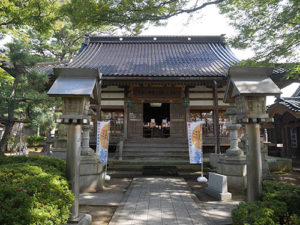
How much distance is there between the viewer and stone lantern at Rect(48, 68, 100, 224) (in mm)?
3385

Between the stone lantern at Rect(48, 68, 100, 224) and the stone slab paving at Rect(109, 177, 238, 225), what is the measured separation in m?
0.98

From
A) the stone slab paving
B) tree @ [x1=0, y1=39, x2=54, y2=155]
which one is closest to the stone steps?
the stone slab paving

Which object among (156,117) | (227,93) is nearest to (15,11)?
(227,93)

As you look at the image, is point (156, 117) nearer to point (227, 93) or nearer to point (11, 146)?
point (11, 146)

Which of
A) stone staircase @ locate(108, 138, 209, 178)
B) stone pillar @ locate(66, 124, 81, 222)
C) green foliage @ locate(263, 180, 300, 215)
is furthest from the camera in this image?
stone staircase @ locate(108, 138, 209, 178)

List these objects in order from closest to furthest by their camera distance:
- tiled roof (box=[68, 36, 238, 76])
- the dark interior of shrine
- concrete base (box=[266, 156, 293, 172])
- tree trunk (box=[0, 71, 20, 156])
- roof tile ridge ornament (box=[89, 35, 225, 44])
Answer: tree trunk (box=[0, 71, 20, 156]) → concrete base (box=[266, 156, 293, 172]) → tiled roof (box=[68, 36, 238, 76]) → roof tile ridge ornament (box=[89, 35, 225, 44]) → the dark interior of shrine

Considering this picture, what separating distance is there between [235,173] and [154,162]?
12.4ft

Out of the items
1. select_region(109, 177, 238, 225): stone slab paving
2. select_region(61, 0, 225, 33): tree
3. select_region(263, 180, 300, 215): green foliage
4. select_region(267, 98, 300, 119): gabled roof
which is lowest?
select_region(109, 177, 238, 225): stone slab paving

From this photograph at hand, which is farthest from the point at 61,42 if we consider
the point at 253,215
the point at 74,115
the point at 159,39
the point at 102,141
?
the point at 253,215

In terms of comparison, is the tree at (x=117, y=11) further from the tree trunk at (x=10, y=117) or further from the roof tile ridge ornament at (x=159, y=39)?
the roof tile ridge ornament at (x=159, y=39)

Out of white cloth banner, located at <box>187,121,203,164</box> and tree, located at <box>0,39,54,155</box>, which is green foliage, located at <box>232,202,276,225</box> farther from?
tree, located at <box>0,39,54,155</box>

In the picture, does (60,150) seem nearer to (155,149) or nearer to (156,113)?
(155,149)

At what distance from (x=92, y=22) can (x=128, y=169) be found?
628cm

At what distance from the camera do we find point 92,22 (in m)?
5.87
